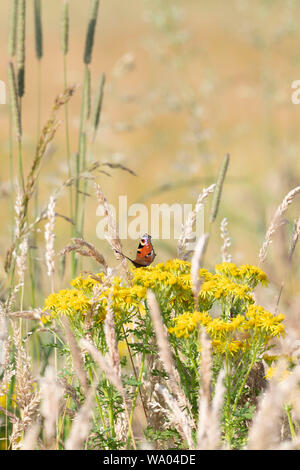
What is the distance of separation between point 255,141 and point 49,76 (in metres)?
5.12

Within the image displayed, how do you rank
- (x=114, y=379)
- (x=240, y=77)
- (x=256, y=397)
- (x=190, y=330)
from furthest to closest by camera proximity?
(x=240, y=77) → (x=256, y=397) → (x=190, y=330) → (x=114, y=379)

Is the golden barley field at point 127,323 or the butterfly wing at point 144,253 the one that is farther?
the butterfly wing at point 144,253

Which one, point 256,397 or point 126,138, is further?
point 126,138

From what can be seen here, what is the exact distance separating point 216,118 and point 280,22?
3.31 feet

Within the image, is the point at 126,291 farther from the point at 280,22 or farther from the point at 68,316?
the point at 280,22

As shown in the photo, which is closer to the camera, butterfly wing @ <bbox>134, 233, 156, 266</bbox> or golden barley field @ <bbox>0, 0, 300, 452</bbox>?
golden barley field @ <bbox>0, 0, 300, 452</bbox>

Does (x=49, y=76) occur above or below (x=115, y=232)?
above

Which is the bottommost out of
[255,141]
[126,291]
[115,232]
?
[126,291]

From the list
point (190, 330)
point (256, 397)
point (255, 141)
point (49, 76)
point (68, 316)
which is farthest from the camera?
point (49, 76)

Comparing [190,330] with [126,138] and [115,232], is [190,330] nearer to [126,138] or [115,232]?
[115,232]

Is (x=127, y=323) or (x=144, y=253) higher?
(x=144, y=253)

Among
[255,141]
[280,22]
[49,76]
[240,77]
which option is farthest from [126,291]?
[49,76]

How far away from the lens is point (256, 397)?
5.24ft
